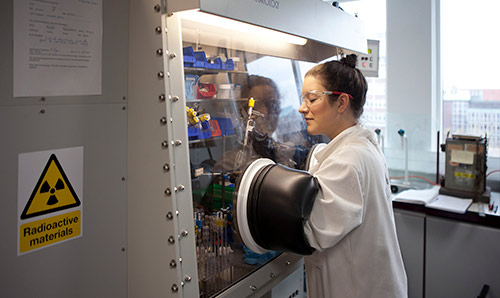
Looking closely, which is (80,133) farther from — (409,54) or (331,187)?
(409,54)

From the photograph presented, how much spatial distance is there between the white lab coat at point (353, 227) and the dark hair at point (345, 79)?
135 mm

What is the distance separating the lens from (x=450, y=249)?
8.43ft

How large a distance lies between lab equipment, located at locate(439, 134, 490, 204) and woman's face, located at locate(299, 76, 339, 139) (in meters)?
1.62

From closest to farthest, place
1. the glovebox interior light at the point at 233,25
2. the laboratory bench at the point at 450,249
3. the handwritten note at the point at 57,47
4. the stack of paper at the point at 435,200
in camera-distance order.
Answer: the handwritten note at the point at 57,47, the glovebox interior light at the point at 233,25, the laboratory bench at the point at 450,249, the stack of paper at the point at 435,200

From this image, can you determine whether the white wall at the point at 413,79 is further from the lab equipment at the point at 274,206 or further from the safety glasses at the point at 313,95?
the lab equipment at the point at 274,206

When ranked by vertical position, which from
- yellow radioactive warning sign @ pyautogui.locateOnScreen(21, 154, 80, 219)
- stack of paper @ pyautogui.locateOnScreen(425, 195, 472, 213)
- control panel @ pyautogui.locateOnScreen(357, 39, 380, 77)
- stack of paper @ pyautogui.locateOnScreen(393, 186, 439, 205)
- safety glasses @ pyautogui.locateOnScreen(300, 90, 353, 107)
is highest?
control panel @ pyautogui.locateOnScreen(357, 39, 380, 77)

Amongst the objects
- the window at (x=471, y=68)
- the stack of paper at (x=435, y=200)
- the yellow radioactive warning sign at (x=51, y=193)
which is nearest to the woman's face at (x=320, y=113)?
the yellow radioactive warning sign at (x=51, y=193)

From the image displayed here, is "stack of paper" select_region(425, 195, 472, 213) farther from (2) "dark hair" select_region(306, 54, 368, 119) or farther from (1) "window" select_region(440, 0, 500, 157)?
(2) "dark hair" select_region(306, 54, 368, 119)

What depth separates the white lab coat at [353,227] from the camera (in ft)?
4.30

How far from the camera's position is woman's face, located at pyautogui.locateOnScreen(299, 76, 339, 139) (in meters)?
1.56

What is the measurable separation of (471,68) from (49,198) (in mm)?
3304

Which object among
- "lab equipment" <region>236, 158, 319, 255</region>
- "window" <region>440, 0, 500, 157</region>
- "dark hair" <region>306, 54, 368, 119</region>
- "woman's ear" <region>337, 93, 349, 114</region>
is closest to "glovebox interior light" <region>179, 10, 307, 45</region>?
A: "dark hair" <region>306, 54, 368, 119</region>

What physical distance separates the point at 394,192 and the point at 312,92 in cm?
197

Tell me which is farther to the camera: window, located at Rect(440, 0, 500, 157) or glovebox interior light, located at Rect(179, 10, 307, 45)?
window, located at Rect(440, 0, 500, 157)
